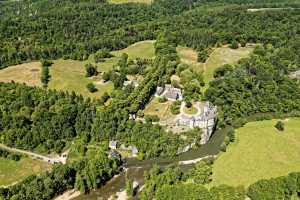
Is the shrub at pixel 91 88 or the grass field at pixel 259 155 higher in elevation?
the shrub at pixel 91 88

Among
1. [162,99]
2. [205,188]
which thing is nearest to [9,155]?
[162,99]

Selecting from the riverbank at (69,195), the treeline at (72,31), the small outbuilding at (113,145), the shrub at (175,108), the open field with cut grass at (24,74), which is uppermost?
the treeline at (72,31)

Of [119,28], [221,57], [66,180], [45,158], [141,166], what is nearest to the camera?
[66,180]

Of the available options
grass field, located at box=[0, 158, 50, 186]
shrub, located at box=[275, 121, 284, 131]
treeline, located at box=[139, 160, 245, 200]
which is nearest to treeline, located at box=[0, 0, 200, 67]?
grass field, located at box=[0, 158, 50, 186]

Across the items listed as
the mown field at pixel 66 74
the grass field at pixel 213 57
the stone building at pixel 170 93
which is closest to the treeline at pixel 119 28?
the grass field at pixel 213 57

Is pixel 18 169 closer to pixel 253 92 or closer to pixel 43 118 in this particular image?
pixel 43 118

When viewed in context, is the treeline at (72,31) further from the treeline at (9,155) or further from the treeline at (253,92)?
the treeline at (253,92)

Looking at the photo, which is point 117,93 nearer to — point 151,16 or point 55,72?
point 55,72

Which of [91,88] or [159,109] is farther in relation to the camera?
[91,88]
